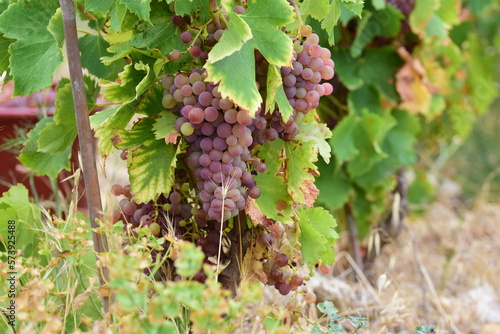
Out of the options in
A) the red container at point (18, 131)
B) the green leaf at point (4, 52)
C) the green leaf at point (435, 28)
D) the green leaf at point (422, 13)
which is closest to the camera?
the green leaf at point (4, 52)

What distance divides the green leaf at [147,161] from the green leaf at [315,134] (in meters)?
0.23

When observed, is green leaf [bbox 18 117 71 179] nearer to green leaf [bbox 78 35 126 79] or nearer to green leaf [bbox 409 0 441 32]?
green leaf [bbox 78 35 126 79]

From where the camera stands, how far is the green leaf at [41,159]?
1206 millimetres

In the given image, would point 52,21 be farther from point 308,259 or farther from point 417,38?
point 417,38

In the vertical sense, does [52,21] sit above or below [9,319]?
above

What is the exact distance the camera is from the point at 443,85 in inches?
86.7

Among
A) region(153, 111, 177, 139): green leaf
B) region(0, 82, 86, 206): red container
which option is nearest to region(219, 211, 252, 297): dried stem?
region(153, 111, 177, 139): green leaf

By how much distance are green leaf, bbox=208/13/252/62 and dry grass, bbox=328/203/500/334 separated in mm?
659

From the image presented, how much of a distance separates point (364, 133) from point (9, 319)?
1.23 m

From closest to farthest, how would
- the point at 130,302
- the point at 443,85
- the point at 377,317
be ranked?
the point at 130,302, the point at 377,317, the point at 443,85

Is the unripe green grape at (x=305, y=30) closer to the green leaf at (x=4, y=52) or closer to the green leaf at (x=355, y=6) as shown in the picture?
the green leaf at (x=355, y=6)

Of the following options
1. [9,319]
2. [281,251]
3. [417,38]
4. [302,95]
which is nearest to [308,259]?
[281,251]

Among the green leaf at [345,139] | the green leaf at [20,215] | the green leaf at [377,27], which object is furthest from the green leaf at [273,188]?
the green leaf at [377,27]

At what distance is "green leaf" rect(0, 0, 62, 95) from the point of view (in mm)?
1044
